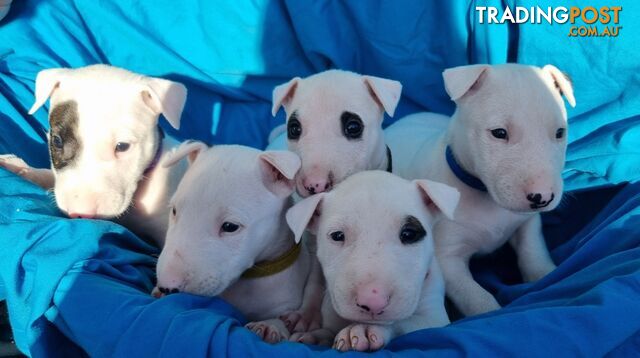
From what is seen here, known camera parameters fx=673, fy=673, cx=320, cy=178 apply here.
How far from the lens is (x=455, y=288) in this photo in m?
2.60

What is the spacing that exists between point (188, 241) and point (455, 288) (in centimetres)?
109

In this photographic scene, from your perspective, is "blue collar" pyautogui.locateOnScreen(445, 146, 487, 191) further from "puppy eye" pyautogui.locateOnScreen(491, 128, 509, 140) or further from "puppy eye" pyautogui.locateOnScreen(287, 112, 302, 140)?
"puppy eye" pyautogui.locateOnScreen(287, 112, 302, 140)

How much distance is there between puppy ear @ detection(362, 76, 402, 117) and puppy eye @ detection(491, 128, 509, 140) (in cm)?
39

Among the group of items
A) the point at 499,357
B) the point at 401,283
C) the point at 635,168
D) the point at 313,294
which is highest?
the point at 401,283

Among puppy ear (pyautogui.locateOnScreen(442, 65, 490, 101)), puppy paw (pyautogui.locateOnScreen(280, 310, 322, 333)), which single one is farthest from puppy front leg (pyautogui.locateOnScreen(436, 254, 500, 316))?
puppy ear (pyautogui.locateOnScreen(442, 65, 490, 101))

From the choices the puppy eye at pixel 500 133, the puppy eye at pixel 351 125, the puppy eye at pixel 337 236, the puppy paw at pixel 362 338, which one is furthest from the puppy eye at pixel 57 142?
the puppy eye at pixel 500 133

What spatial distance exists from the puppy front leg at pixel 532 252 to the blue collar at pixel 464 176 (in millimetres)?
305

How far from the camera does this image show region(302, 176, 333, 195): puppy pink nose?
7.51 feet

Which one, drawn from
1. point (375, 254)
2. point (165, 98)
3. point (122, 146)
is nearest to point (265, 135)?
point (165, 98)

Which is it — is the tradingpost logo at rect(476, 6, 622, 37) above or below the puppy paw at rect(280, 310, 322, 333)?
above

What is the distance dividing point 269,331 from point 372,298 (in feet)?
1.60

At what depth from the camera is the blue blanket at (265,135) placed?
1.90 meters

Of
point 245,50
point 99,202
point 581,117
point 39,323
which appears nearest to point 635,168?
point 581,117

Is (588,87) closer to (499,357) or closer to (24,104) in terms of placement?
(499,357)
